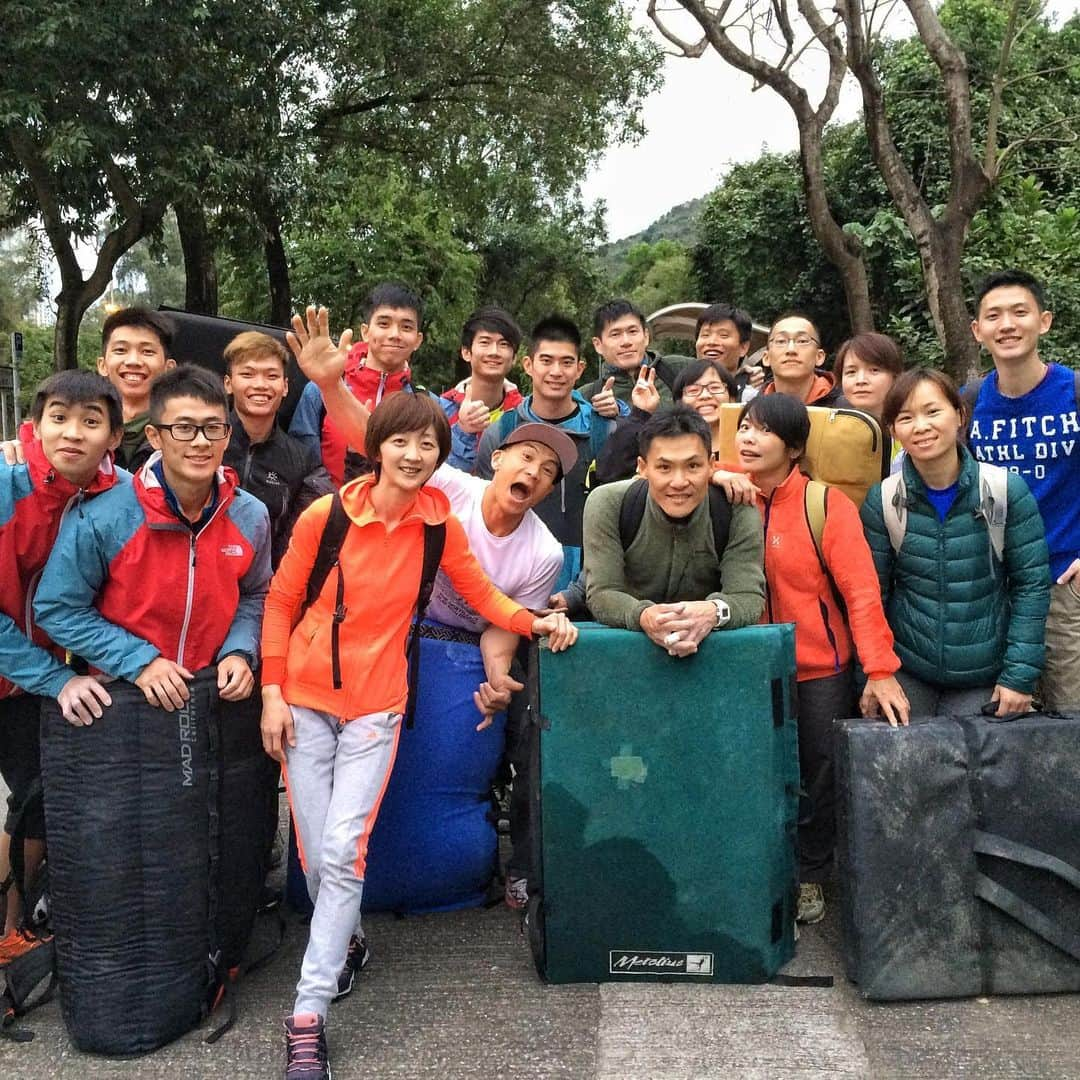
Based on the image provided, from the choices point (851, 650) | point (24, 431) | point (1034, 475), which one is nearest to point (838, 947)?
point (851, 650)

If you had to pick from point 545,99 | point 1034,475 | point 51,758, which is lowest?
point 51,758

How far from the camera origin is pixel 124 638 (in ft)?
9.53

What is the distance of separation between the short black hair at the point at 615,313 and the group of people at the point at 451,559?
95 centimetres

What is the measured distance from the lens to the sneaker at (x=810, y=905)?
3.54m

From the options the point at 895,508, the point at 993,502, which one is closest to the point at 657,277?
the point at 895,508

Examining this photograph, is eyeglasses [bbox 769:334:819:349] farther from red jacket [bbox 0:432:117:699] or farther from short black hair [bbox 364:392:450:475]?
red jacket [bbox 0:432:117:699]

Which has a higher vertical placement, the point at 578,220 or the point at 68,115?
the point at 578,220

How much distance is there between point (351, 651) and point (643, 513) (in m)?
1.02

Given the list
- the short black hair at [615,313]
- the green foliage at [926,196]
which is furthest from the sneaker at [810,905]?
the green foliage at [926,196]

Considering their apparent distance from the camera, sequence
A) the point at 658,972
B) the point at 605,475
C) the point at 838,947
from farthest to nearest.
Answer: the point at 605,475 → the point at 838,947 → the point at 658,972

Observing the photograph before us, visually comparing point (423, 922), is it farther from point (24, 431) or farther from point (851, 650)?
point (24, 431)

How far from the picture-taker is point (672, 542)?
130 inches

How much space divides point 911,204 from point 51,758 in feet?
29.2

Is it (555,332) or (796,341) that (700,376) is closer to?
(796,341)
